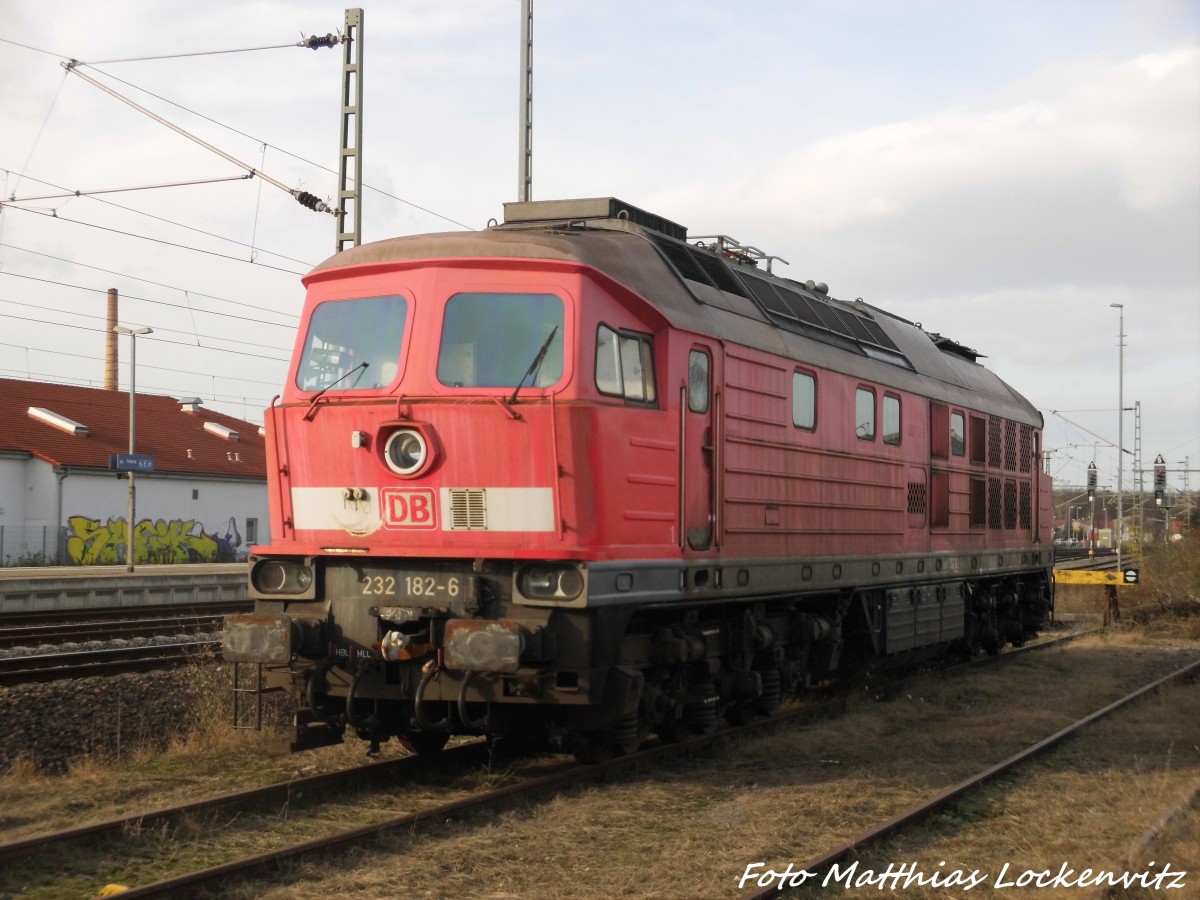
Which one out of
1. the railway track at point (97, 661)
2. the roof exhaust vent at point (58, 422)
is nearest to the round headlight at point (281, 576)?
the railway track at point (97, 661)

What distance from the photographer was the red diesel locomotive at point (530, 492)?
27.2ft

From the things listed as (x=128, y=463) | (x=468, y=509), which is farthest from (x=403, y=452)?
(x=128, y=463)

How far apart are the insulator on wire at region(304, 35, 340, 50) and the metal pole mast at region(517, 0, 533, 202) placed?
9.40 feet

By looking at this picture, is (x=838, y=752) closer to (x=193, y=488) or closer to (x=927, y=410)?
(x=927, y=410)

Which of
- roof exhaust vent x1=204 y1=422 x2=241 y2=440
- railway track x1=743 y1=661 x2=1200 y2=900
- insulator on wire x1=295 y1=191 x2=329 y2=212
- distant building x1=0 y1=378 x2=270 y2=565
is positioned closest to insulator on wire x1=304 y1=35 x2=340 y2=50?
insulator on wire x1=295 y1=191 x2=329 y2=212

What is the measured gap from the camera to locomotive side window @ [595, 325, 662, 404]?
867cm

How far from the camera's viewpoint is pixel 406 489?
868 centimetres

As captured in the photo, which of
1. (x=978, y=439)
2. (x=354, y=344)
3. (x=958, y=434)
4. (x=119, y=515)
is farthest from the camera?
(x=119, y=515)

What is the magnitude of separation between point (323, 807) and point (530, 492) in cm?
239

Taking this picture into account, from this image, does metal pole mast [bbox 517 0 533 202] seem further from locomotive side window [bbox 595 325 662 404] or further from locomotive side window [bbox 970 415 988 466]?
locomotive side window [bbox 595 325 662 404]

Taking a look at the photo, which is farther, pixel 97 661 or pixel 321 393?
pixel 97 661

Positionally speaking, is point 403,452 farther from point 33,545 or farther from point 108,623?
point 33,545

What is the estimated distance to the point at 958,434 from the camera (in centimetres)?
1568

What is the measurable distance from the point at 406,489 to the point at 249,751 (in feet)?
8.97
